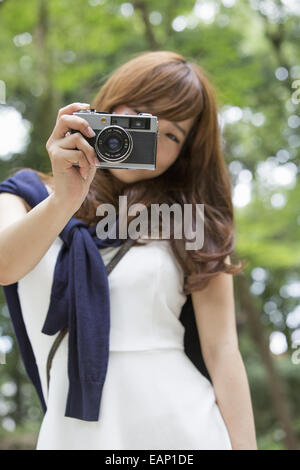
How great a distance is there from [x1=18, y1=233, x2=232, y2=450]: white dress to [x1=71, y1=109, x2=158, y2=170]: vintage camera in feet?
1.48

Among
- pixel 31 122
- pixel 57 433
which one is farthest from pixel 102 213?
pixel 31 122

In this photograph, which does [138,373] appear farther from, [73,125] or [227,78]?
[227,78]

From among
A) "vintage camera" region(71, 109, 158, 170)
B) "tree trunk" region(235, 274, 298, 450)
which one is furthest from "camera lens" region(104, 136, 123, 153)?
"tree trunk" region(235, 274, 298, 450)

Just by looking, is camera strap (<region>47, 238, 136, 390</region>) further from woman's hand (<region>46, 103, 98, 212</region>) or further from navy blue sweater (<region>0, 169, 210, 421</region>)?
woman's hand (<region>46, 103, 98, 212</region>)

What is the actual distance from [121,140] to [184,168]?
725mm

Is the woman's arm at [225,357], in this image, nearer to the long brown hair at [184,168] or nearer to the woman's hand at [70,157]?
the long brown hair at [184,168]

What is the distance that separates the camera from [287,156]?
26.0 feet

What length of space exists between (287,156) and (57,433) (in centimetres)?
703

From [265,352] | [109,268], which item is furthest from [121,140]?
[265,352]

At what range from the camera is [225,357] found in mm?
1678

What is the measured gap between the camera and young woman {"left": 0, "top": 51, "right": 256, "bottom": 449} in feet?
4.28

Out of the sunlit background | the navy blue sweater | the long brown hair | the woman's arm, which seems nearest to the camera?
the navy blue sweater

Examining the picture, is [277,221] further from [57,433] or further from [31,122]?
[57,433]

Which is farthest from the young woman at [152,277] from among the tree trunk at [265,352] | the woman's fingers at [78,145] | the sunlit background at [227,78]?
the tree trunk at [265,352]
